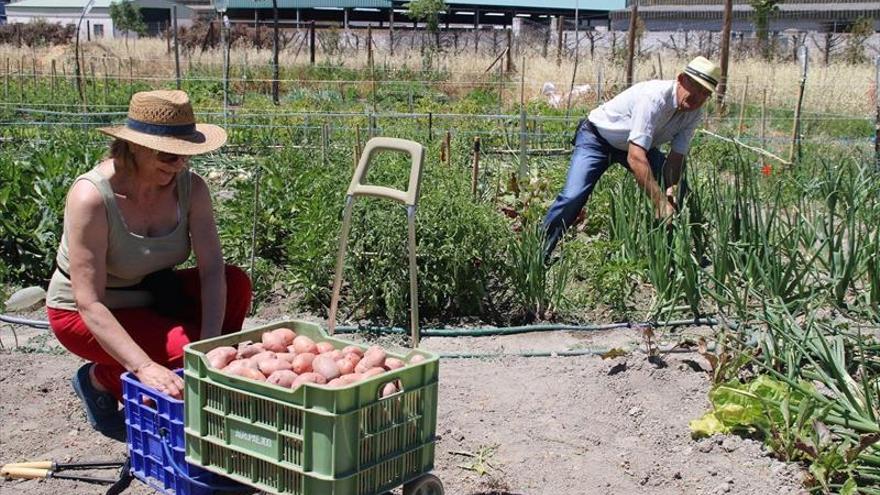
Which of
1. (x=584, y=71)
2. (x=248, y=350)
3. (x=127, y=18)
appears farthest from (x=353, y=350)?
(x=127, y=18)

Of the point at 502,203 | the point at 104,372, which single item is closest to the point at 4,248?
the point at 104,372

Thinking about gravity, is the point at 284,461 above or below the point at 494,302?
above

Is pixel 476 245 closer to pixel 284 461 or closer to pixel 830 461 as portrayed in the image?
pixel 830 461

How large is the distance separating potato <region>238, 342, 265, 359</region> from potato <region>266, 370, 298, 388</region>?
20 centimetres

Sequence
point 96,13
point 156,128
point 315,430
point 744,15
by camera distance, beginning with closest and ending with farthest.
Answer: point 315,430 → point 156,128 → point 744,15 → point 96,13

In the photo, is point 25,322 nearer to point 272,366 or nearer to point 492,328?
point 492,328

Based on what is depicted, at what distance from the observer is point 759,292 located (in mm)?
4320

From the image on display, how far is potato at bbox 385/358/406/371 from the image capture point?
258cm

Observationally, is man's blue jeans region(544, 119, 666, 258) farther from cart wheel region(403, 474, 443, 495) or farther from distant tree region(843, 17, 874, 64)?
distant tree region(843, 17, 874, 64)

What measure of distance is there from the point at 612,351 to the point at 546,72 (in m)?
16.7

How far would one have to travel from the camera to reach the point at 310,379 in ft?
7.97

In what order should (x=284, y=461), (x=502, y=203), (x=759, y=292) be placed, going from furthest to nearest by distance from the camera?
1. (x=502, y=203)
2. (x=759, y=292)
3. (x=284, y=461)

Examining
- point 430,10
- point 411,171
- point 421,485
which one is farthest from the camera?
point 430,10

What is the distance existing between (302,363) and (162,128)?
872 mm
